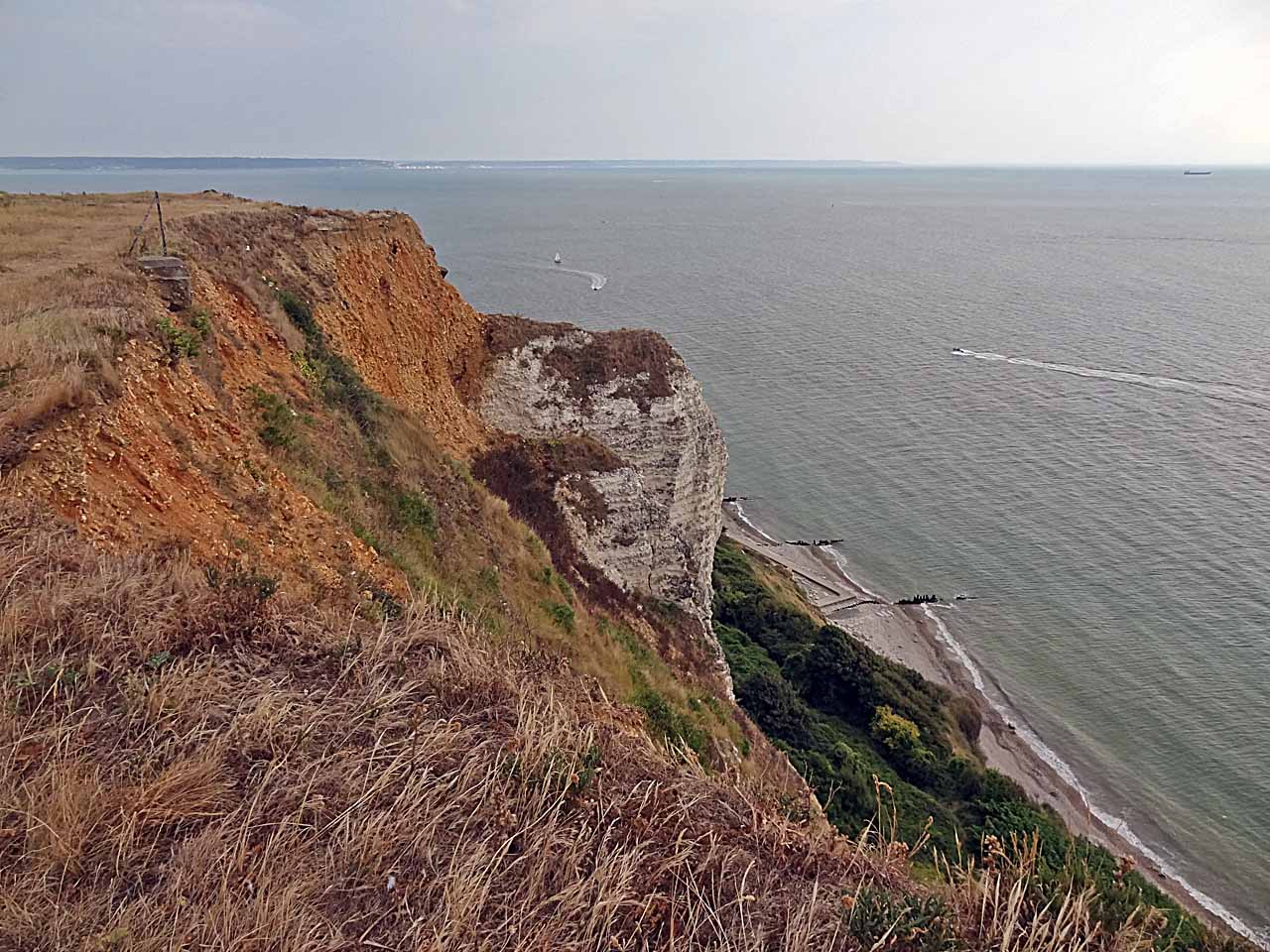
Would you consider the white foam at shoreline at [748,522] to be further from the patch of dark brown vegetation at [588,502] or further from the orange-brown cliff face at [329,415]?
the patch of dark brown vegetation at [588,502]

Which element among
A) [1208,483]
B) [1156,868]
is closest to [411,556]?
[1156,868]

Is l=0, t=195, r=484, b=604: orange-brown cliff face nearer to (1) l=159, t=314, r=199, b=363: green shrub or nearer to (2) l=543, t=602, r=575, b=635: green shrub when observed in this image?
(1) l=159, t=314, r=199, b=363: green shrub

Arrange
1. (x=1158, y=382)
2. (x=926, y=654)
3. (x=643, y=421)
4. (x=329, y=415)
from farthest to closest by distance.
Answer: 1. (x=1158, y=382)
2. (x=926, y=654)
3. (x=643, y=421)
4. (x=329, y=415)

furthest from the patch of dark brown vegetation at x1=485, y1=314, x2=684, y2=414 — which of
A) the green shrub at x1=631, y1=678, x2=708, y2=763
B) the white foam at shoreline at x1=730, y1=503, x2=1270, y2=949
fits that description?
the white foam at shoreline at x1=730, y1=503, x2=1270, y2=949

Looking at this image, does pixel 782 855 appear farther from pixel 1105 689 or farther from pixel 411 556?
pixel 1105 689

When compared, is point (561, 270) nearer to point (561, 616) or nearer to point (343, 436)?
point (343, 436)

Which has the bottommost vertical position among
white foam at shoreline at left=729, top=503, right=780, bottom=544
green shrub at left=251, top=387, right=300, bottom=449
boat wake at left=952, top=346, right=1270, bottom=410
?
white foam at shoreline at left=729, top=503, right=780, bottom=544

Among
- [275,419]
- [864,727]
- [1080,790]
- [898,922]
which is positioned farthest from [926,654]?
[898,922]
